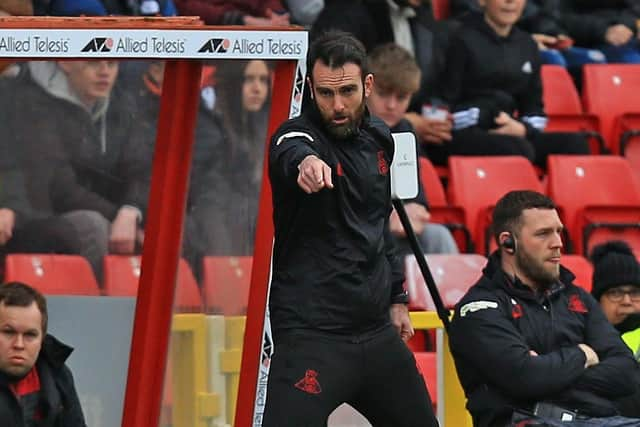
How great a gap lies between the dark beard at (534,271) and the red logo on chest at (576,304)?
126 millimetres

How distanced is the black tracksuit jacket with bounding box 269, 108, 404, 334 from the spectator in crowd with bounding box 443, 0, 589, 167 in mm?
4689

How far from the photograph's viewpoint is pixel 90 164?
20.4ft

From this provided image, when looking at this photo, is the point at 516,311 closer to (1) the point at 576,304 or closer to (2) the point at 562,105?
(1) the point at 576,304

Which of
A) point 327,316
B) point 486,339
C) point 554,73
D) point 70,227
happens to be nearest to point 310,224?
point 327,316

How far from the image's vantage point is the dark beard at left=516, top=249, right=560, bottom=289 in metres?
5.90

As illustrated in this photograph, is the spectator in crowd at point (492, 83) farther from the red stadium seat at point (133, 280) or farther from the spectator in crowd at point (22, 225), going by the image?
the spectator in crowd at point (22, 225)

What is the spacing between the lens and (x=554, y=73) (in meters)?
11.5

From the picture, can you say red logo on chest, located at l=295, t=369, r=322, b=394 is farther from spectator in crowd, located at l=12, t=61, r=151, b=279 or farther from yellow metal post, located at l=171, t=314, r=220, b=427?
spectator in crowd, located at l=12, t=61, r=151, b=279

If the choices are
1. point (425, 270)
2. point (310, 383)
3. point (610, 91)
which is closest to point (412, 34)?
point (610, 91)

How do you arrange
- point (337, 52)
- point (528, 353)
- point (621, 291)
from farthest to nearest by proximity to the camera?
1. point (621, 291)
2. point (528, 353)
3. point (337, 52)

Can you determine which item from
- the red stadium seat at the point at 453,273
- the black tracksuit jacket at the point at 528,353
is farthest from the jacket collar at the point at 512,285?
the red stadium seat at the point at 453,273

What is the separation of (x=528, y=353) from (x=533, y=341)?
18cm

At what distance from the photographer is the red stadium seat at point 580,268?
8789 mm

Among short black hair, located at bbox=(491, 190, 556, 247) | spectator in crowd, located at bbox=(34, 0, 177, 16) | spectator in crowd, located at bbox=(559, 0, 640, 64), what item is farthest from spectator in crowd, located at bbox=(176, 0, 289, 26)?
short black hair, located at bbox=(491, 190, 556, 247)
